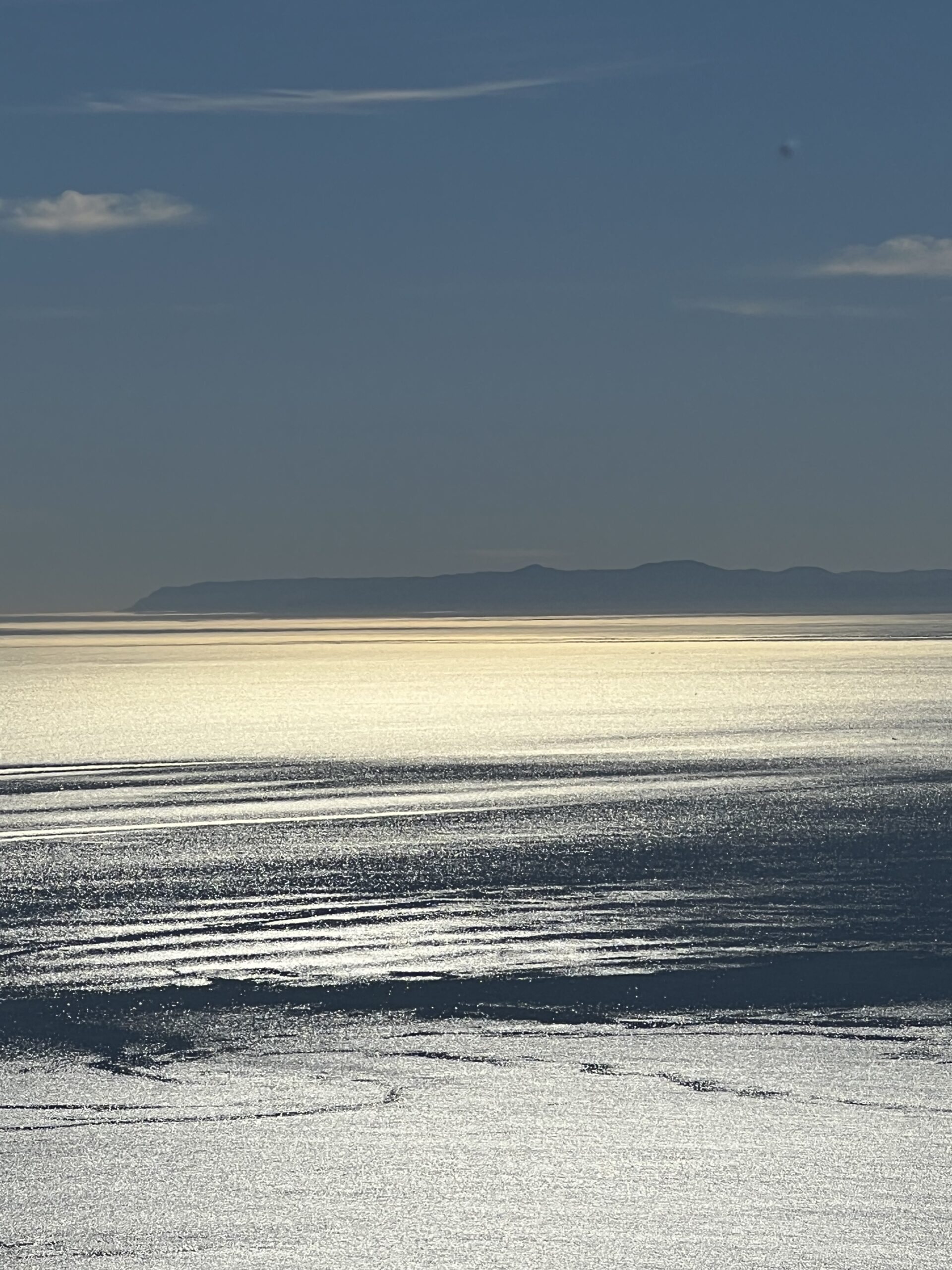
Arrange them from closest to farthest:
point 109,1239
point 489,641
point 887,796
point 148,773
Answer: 1. point 109,1239
2. point 887,796
3. point 148,773
4. point 489,641

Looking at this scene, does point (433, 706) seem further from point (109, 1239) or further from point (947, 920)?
point (109, 1239)

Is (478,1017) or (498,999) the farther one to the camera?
(498,999)

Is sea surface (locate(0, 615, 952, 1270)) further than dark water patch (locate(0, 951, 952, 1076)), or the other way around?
dark water patch (locate(0, 951, 952, 1076))

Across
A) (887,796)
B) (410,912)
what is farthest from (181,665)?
(410,912)

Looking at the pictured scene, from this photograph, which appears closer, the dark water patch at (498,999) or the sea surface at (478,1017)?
the sea surface at (478,1017)

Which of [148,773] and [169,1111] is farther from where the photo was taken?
[148,773]

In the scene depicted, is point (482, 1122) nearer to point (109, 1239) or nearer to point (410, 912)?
point (109, 1239)

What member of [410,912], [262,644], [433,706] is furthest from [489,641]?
[410,912]

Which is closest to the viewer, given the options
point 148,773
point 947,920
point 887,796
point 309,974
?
point 309,974
